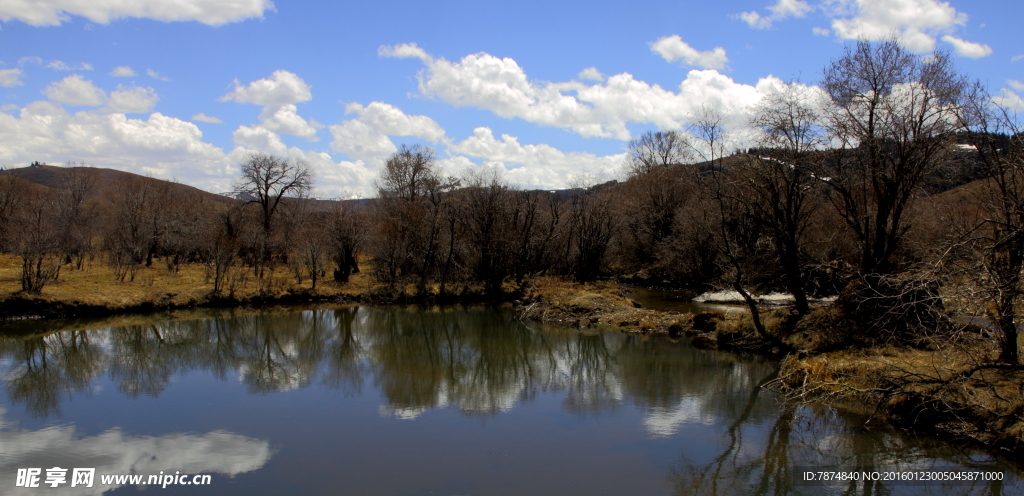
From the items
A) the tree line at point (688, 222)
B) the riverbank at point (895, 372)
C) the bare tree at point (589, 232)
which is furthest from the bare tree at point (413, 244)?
the riverbank at point (895, 372)

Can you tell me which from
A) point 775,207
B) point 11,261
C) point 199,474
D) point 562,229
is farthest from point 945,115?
point 11,261

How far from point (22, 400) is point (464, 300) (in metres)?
21.3

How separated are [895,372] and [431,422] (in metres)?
9.39

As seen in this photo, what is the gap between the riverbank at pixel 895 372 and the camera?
9539 millimetres

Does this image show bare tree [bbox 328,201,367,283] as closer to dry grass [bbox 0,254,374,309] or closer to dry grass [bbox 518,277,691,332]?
dry grass [bbox 0,254,374,309]

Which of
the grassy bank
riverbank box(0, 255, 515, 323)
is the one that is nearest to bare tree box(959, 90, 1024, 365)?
riverbank box(0, 255, 515, 323)

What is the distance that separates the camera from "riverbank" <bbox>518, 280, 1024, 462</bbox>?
31.3ft

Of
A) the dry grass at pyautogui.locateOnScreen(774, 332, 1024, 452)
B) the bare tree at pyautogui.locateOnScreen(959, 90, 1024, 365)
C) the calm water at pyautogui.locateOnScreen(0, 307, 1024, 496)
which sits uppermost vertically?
the bare tree at pyautogui.locateOnScreen(959, 90, 1024, 365)

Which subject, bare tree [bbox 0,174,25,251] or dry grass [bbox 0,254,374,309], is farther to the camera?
bare tree [bbox 0,174,25,251]

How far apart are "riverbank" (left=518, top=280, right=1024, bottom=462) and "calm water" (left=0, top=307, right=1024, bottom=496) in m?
0.61

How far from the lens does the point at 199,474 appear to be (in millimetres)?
9102

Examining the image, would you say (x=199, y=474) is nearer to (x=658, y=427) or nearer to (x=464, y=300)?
(x=658, y=427)

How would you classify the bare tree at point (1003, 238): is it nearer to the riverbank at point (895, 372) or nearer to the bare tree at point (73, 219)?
the riverbank at point (895, 372)

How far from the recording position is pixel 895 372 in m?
11.4
